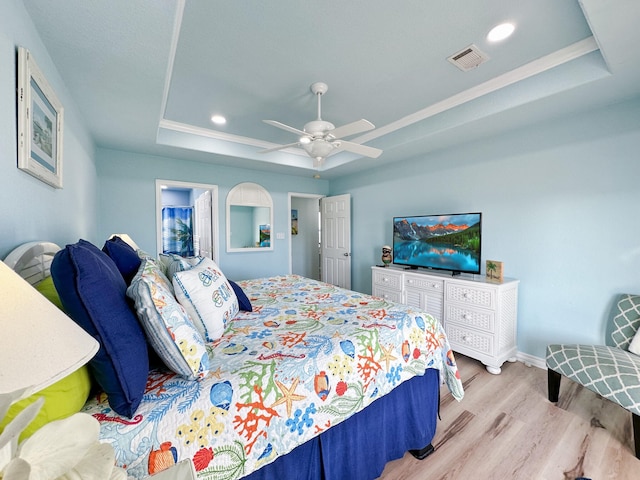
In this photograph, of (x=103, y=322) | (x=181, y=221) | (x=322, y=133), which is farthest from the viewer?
(x=181, y=221)

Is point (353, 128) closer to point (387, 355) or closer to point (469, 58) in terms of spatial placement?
point (469, 58)

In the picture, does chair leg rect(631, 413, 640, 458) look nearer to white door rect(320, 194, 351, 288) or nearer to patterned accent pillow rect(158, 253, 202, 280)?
patterned accent pillow rect(158, 253, 202, 280)

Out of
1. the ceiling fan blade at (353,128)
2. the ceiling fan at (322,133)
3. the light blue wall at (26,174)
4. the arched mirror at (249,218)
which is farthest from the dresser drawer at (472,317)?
the light blue wall at (26,174)

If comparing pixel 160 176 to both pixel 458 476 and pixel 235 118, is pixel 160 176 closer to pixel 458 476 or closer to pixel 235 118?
pixel 235 118

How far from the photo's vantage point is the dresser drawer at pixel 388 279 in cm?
341

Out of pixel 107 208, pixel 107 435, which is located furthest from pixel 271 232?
pixel 107 435

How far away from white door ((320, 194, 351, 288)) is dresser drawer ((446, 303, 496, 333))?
81.4 inches

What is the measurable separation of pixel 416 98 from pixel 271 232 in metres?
2.91

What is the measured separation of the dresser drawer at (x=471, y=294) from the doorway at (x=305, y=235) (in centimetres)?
348

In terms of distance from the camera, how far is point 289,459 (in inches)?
44.9

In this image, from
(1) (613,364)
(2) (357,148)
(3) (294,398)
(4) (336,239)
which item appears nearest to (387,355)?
(3) (294,398)

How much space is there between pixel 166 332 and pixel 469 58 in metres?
2.59

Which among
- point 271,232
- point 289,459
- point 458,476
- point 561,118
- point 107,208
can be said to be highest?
point 561,118

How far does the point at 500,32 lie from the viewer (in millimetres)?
1751
